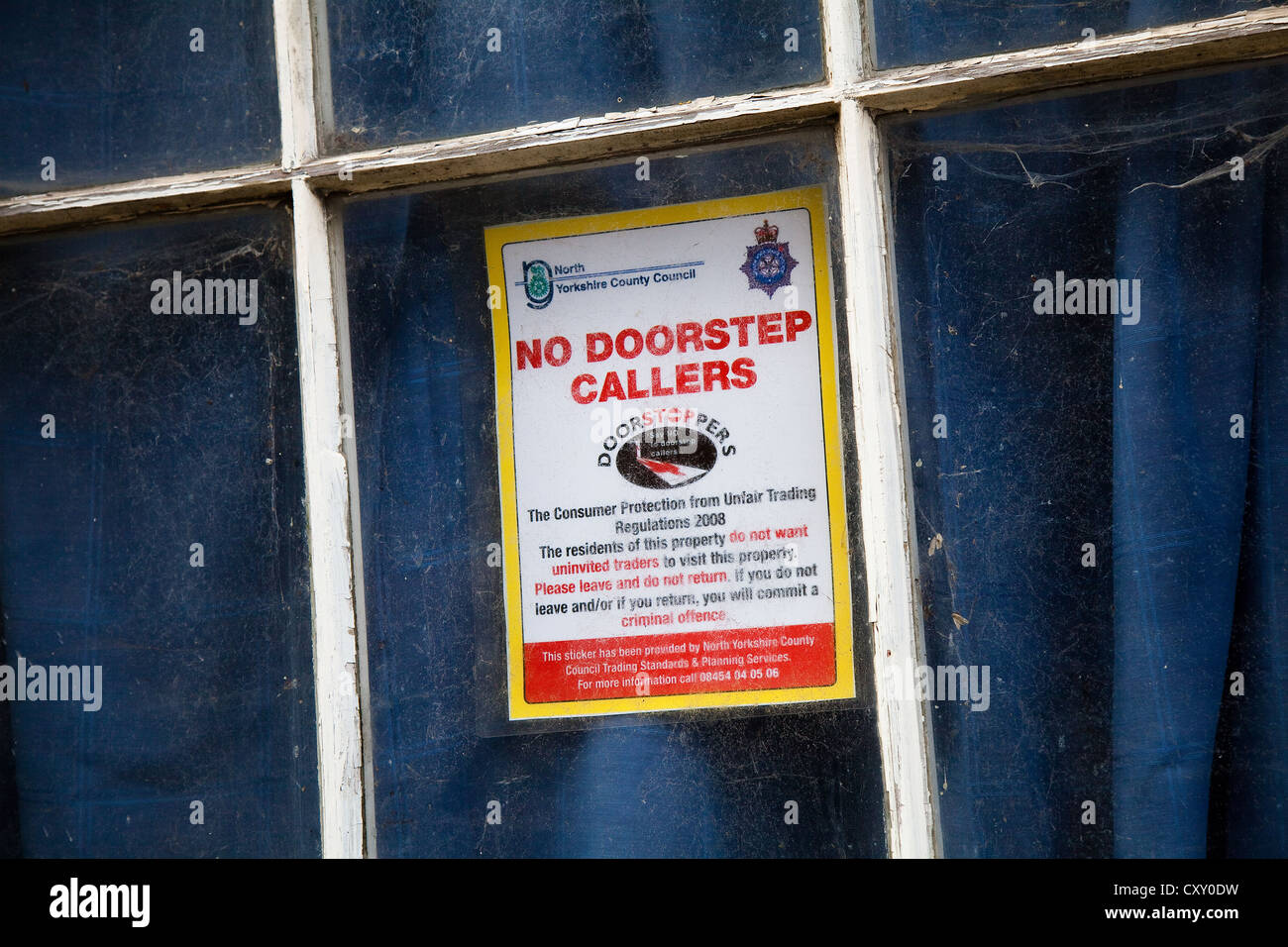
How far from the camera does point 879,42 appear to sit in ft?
8.23

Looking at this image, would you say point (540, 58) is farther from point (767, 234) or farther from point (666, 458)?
point (666, 458)

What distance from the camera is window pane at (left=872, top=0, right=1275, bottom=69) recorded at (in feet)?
7.82

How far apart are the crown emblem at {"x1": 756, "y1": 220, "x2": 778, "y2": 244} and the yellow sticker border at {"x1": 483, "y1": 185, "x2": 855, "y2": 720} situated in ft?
0.12

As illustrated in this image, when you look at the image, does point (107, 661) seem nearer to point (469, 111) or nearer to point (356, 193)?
point (356, 193)

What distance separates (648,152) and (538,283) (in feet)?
1.30

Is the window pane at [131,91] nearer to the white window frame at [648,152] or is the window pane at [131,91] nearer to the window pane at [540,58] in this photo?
the white window frame at [648,152]

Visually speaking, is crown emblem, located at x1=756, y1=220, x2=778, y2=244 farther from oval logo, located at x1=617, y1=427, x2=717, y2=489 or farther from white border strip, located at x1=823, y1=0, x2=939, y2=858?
oval logo, located at x1=617, y1=427, x2=717, y2=489

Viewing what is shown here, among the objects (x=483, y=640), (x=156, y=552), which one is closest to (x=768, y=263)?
(x=483, y=640)

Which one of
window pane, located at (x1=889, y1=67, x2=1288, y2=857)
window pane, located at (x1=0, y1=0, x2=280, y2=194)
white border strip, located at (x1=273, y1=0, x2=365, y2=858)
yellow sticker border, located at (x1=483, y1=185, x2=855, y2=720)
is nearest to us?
window pane, located at (x1=889, y1=67, x2=1288, y2=857)

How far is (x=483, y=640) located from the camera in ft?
8.68

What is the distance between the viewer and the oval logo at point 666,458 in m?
2.58

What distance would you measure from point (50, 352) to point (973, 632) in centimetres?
231

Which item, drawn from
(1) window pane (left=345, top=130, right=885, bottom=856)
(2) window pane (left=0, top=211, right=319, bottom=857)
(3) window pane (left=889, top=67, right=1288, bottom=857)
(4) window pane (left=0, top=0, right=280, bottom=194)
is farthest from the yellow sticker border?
(4) window pane (left=0, top=0, right=280, bottom=194)
